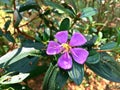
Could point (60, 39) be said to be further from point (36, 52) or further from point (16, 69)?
point (16, 69)

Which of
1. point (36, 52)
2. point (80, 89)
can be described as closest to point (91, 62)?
point (36, 52)

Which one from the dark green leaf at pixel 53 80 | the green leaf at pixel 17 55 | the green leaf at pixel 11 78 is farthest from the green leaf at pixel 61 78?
the green leaf at pixel 11 78

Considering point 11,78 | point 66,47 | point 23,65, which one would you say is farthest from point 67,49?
point 11,78

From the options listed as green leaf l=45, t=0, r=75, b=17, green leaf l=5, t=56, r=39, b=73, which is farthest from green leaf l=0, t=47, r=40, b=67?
green leaf l=45, t=0, r=75, b=17

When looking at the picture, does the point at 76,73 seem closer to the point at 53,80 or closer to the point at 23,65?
the point at 53,80

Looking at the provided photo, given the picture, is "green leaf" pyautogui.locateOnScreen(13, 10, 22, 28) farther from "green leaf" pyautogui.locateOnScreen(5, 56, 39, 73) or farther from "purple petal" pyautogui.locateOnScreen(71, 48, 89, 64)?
"purple petal" pyautogui.locateOnScreen(71, 48, 89, 64)

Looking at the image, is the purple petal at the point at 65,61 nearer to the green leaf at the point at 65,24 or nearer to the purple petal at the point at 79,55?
the purple petal at the point at 79,55
